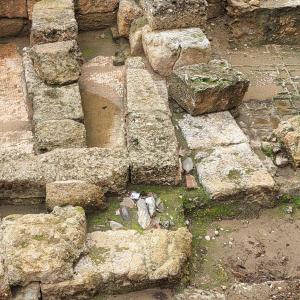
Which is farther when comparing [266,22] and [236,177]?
[266,22]

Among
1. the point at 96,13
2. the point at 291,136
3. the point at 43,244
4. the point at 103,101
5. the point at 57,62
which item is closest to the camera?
the point at 43,244

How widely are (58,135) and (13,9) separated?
342cm

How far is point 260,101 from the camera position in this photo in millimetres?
6855

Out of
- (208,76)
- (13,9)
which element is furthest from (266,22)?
(13,9)

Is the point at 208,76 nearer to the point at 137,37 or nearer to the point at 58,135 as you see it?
the point at 137,37

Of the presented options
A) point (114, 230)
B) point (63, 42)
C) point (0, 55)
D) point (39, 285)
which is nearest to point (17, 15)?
point (0, 55)

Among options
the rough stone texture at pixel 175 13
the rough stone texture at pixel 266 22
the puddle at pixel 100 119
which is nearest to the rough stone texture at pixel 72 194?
the puddle at pixel 100 119

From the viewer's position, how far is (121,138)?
6082 millimetres

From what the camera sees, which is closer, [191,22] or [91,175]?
[91,175]

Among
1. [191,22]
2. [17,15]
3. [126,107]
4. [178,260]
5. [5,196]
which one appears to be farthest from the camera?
[17,15]

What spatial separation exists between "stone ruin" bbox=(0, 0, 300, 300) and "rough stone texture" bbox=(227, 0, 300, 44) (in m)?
0.02

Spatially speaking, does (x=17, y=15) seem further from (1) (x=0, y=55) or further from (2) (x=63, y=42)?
(2) (x=63, y=42)

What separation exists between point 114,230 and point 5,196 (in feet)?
3.89

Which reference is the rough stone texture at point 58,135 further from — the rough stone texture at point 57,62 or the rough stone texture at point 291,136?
the rough stone texture at point 291,136
